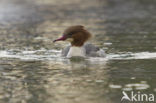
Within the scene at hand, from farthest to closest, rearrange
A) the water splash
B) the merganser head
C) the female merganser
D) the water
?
the merganser head
the female merganser
the water splash
the water

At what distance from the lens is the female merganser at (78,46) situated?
46.7 feet

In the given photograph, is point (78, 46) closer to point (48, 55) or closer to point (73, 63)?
point (48, 55)

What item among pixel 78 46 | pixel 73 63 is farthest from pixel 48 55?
pixel 73 63

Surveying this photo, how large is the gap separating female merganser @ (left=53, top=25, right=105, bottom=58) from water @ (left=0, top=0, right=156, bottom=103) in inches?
10.4

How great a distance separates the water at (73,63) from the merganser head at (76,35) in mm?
588

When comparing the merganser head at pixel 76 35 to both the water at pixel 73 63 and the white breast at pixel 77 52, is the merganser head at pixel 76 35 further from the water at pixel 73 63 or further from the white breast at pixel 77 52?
the water at pixel 73 63

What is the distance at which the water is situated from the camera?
380 inches

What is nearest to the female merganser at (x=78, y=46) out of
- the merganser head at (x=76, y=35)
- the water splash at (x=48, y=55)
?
the merganser head at (x=76, y=35)

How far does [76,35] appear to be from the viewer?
1443cm

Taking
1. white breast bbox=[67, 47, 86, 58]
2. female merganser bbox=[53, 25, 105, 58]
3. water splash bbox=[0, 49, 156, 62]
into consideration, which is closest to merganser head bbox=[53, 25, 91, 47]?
female merganser bbox=[53, 25, 105, 58]

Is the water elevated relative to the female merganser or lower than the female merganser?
lower

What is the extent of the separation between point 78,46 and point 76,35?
1.00ft

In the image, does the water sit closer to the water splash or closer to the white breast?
the water splash

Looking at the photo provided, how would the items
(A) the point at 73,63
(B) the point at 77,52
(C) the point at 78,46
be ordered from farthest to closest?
(C) the point at 78,46 < (B) the point at 77,52 < (A) the point at 73,63
